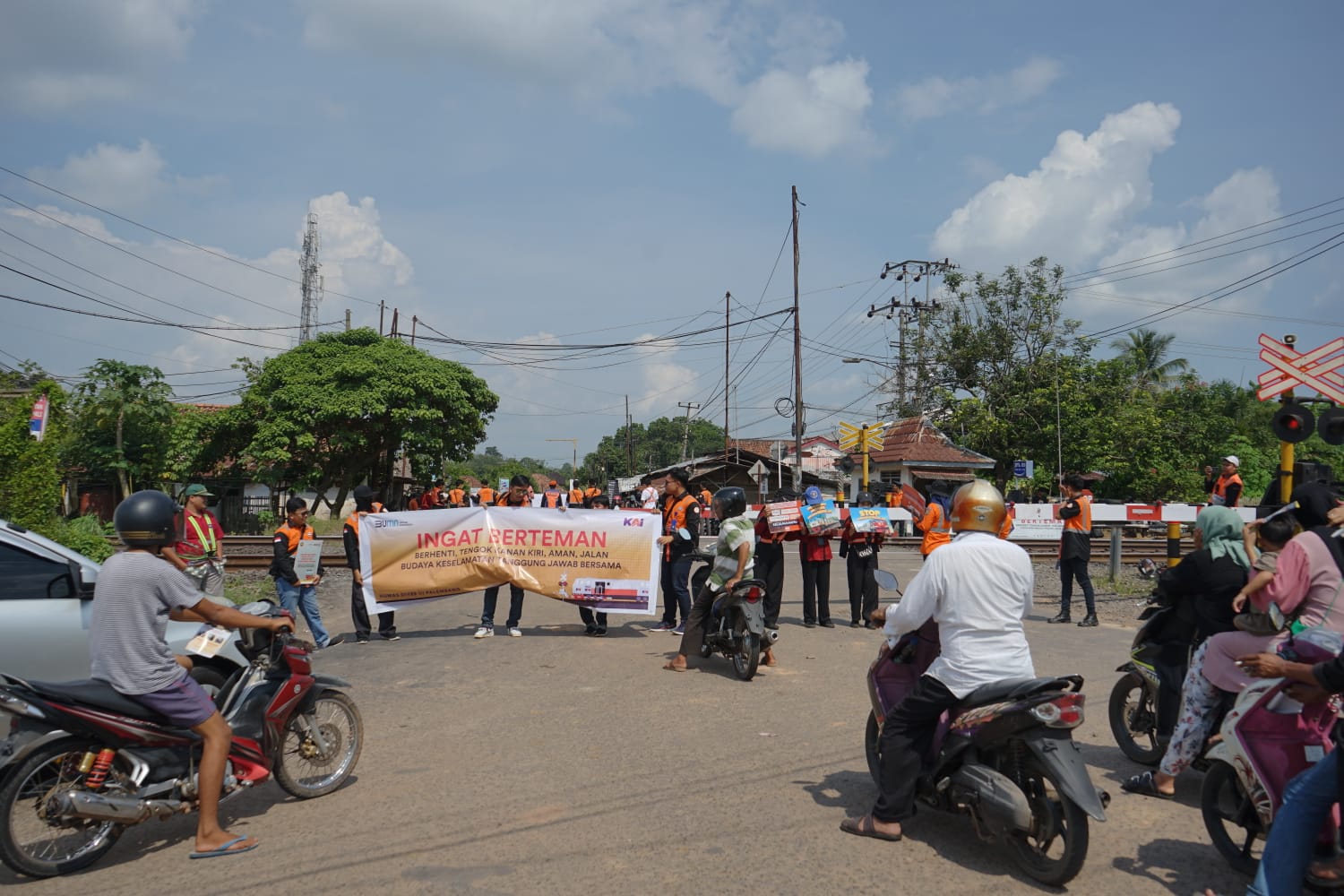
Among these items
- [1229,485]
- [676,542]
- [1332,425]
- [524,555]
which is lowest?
[524,555]

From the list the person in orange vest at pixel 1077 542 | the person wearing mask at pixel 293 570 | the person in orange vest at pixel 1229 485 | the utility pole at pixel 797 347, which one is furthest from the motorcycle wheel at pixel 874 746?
the utility pole at pixel 797 347

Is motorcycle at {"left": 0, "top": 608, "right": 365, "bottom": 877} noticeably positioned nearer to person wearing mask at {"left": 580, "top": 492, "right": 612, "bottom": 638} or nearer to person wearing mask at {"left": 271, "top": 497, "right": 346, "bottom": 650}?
person wearing mask at {"left": 271, "top": 497, "right": 346, "bottom": 650}

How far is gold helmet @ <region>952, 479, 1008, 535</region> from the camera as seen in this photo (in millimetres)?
4352

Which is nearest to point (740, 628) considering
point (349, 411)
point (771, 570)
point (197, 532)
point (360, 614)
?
point (771, 570)

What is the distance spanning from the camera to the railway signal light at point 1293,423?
8.52 metres

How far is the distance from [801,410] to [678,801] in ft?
95.6

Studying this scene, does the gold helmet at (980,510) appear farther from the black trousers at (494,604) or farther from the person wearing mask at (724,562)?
the black trousers at (494,604)

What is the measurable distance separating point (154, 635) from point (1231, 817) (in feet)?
16.3

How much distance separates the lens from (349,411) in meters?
30.7

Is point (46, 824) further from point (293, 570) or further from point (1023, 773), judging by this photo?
point (293, 570)

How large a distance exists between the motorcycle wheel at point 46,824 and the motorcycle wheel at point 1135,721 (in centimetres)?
569

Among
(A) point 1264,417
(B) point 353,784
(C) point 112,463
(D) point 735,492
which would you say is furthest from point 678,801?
(A) point 1264,417

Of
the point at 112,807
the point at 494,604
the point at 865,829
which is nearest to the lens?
the point at 112,807

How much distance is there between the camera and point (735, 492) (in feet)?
28.3
